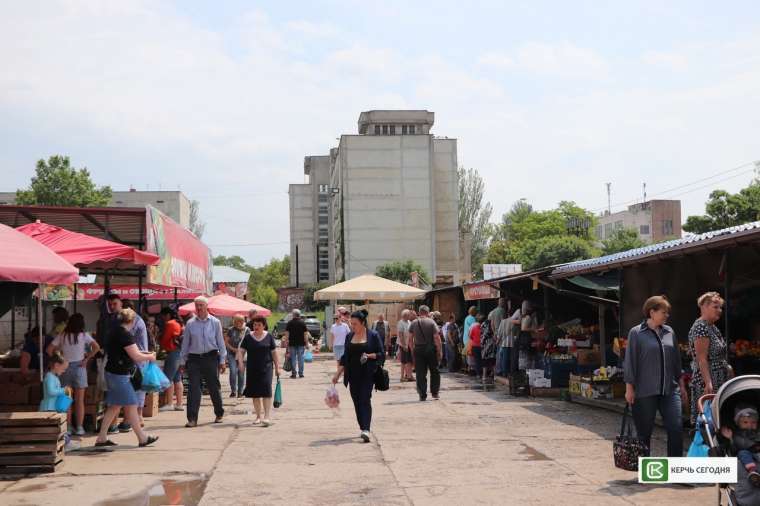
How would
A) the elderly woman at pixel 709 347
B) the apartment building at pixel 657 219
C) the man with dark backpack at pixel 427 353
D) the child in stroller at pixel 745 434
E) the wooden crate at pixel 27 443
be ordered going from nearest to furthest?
1. the child in stroller at pixel 745 434
2. the elderly woman at pixel 709 347
3. the wooden crate at pixel 27 443
4. the man with dark backpack at pixel 427 353
5. the apartment building at pixel 657 219

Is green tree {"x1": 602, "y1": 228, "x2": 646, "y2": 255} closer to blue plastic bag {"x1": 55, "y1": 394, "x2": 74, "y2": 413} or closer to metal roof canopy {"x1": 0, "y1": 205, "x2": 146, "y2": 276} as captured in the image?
metal roof canopy {"x1": 0, "y1": 205, "x2": 146, "y2": 276}

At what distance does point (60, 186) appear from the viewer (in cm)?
5697

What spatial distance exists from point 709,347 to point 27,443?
23.1 feet

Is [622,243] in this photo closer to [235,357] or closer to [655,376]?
[235,357]

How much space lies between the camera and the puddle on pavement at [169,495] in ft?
26.3

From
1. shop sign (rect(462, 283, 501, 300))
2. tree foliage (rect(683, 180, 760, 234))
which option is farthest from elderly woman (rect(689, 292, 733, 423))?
tree foliage (rect(683, 180, 760, 234))

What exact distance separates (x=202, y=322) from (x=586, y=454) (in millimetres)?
6118

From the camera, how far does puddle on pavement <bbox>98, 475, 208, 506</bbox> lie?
802cm

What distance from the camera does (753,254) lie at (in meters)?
11.6

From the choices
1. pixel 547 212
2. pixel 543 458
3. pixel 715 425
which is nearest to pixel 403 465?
pixel 543 458

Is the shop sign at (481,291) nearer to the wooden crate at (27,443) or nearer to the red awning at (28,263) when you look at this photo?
the red awning at (28,263)

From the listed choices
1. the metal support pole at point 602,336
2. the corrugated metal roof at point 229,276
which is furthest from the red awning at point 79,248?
the corrugated metal roof at point 229,276

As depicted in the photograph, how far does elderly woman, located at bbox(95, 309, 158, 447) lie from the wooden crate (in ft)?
5.18

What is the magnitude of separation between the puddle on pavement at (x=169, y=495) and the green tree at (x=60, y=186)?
50591mm
